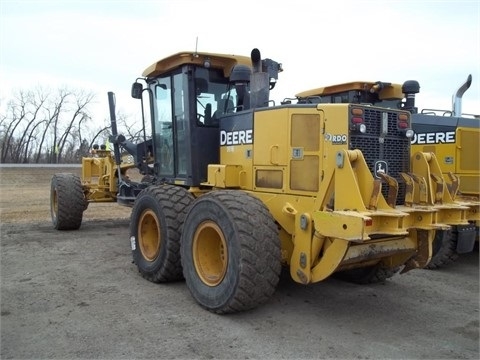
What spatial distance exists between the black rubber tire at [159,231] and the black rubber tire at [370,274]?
2165 millimetres

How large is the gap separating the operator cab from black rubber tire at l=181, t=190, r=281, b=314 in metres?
1.32

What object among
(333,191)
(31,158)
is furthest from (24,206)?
(31,158)

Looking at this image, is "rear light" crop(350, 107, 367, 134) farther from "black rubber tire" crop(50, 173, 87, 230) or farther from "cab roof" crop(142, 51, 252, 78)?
"black rubber tire" crop(50, 173, 87, 230)

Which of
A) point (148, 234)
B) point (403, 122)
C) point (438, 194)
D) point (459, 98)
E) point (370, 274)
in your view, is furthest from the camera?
point (459, 98)

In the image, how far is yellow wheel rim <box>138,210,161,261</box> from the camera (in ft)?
20.3

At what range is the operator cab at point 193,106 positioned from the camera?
6.14 m

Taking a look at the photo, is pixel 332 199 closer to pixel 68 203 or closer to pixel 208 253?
pixel 208 253

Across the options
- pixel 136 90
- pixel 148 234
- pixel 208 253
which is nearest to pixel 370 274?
pixel 208 253

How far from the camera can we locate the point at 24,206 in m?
14.6

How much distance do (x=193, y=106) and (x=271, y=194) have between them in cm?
182

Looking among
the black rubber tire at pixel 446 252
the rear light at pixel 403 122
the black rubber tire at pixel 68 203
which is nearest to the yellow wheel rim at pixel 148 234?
the rear light at pixel 403 122

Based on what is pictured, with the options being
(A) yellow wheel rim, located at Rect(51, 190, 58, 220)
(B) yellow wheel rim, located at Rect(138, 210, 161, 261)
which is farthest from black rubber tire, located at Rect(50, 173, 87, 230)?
(B) yellow wheel rim, located at Rect(138, 210, 161, 261)

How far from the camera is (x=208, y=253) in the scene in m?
5.10

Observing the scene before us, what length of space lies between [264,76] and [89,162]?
20.9 ft
